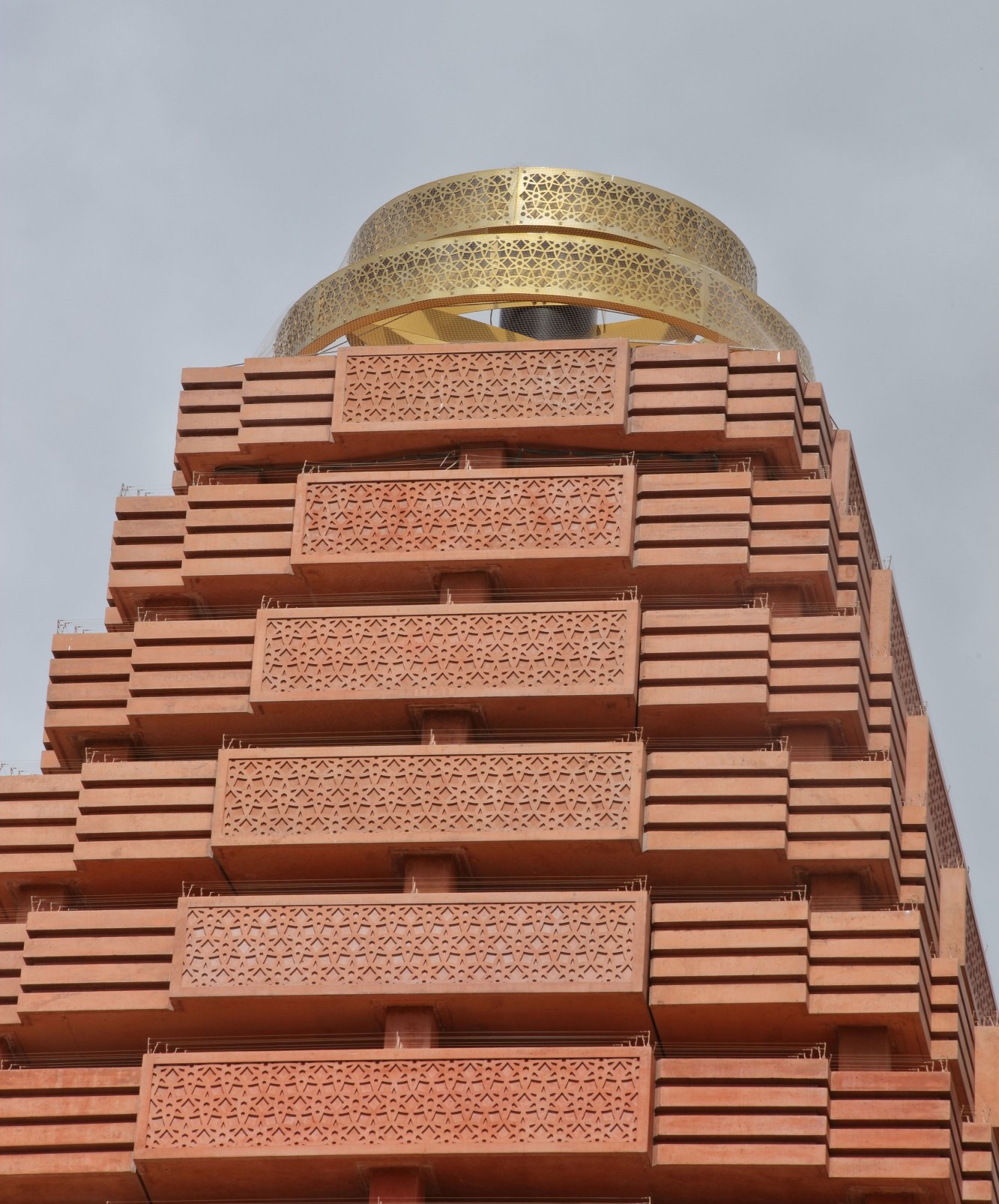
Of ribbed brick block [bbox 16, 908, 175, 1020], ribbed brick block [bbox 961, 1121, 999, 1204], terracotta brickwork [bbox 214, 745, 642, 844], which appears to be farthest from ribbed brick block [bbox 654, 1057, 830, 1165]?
ribbed brick block [bbox 16, 908, 175, 1020]

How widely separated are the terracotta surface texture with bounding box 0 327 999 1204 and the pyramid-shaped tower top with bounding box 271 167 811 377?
4.07 ft

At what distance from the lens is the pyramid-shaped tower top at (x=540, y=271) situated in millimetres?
35938

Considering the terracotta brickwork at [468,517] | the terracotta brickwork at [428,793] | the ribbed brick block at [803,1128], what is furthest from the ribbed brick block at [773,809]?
the terracotta brickwork at [468,517]

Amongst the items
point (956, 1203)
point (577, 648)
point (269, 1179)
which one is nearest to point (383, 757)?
point (577, 648)

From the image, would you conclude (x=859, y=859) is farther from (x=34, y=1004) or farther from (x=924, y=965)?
(x=34, y=1004)

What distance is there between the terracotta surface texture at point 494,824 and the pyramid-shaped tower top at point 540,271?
1242 mm

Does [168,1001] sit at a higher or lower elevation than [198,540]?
lower

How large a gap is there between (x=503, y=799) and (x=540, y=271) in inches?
285

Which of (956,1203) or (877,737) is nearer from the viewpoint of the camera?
(956,1203)

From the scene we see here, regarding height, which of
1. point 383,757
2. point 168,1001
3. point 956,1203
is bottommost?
point 956,1203

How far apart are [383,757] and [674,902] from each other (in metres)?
3.27

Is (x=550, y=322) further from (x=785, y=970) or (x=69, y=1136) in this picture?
(x=69, y=1136)

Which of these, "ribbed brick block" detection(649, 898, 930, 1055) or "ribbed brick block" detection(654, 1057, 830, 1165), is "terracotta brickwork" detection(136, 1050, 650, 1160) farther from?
"ribbed brick block" detection(649, 898, 930, 1055)

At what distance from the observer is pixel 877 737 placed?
32.9m
